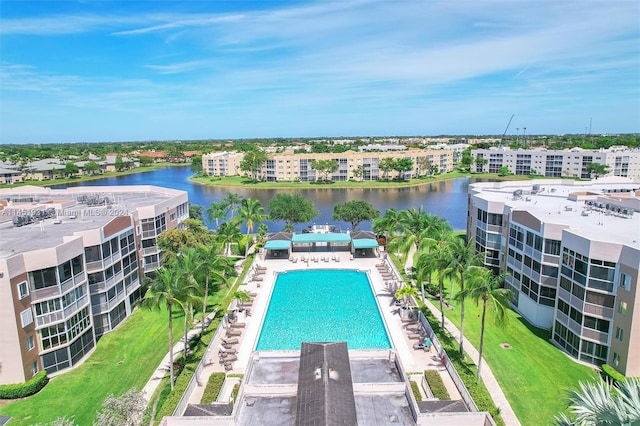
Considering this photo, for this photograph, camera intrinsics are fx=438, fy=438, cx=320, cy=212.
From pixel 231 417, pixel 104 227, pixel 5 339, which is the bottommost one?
pixel 231 417

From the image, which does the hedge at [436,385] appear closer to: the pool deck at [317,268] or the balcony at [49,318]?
the pool deck at [317,268]

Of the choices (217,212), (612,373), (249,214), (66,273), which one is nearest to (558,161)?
(249,214)

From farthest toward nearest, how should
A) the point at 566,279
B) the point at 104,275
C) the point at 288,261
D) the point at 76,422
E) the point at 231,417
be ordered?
→ the point at 288,261 < the point at 104,275 < the point at 566,279 < the point at 76,422 < the point at 231,417

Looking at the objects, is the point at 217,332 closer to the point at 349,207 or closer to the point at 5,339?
the point at 5,339

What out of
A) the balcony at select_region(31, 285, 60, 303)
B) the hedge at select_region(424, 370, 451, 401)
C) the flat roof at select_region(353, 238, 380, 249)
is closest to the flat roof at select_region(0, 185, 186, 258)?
the balcony at select_region(31, 285, 60, 303)

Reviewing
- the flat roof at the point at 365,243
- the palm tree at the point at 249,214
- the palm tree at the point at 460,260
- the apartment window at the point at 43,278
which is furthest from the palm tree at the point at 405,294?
the apartment window at the point at 43,278

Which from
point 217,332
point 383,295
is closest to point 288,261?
point 383,295

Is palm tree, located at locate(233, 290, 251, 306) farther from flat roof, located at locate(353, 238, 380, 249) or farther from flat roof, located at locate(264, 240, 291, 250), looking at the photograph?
flat roof, located at locate(353, 238, 380, 249)

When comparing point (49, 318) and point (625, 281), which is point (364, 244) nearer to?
point (625, 281)
